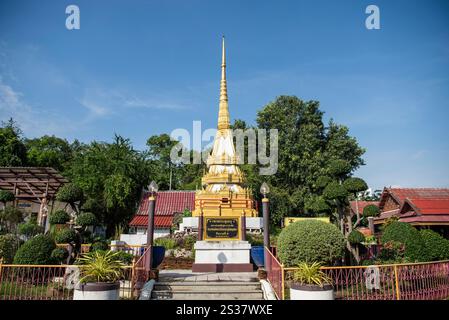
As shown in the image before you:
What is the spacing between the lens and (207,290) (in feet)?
27.0

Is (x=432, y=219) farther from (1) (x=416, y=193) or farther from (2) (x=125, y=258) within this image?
(2) (x=125, y=258)

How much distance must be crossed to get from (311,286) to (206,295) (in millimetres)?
2945

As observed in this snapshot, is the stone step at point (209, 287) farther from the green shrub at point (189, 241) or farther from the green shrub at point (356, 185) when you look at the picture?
the green shrub at point (189, 241)

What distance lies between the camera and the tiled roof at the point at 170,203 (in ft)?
79.6

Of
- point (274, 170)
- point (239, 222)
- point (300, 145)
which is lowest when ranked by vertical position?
point (239, 222)

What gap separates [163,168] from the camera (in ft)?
139

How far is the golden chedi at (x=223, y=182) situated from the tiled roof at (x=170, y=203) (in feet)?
6.89

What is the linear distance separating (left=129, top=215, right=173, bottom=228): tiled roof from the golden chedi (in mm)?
2493

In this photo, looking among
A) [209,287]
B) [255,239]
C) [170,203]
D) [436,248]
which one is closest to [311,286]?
[209,287]

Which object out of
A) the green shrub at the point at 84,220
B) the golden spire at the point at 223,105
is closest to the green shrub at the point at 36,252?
the green shrub at the point at 84,220
